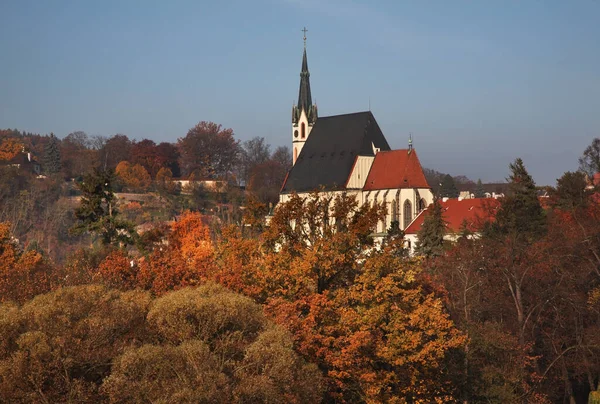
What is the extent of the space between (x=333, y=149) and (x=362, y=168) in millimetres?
3441

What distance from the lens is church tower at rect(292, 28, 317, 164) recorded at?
267 ft

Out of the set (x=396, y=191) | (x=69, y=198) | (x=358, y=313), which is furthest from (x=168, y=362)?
(x=69, y=198)

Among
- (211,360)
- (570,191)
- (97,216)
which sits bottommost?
(211,360)

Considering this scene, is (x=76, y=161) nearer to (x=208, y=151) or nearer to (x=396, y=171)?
(x=208, y=151)

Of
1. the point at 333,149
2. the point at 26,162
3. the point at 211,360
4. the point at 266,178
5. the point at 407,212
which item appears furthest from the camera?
the point at 26,162

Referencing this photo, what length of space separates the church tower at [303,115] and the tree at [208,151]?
139 feet

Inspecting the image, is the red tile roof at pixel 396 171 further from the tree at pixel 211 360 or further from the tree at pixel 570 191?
the tree at pixel 211 360

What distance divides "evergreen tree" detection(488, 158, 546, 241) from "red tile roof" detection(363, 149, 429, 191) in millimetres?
17648

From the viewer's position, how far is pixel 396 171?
70625 mm

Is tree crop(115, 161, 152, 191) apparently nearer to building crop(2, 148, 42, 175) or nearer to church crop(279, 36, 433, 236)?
building crop(2, 148, 42, 175)

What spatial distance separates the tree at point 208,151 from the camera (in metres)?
126

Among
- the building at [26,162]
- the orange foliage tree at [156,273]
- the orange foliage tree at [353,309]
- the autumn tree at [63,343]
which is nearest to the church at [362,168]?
the orange foliage tree at [156,273]

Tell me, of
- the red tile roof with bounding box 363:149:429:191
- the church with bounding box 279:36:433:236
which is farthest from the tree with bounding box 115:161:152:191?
the red tile roof with bounding box 363:149:429:191

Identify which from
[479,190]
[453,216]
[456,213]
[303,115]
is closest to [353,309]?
[453,216]
